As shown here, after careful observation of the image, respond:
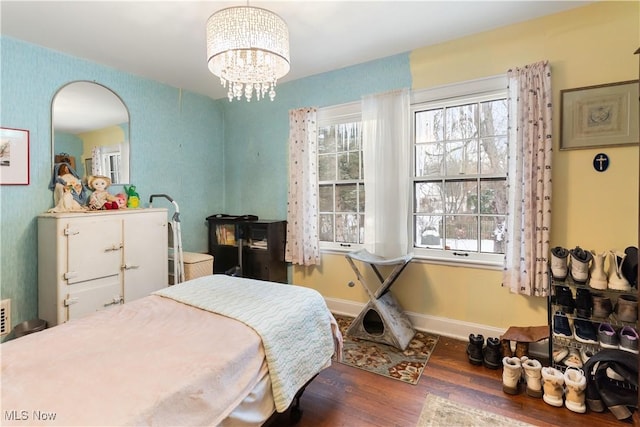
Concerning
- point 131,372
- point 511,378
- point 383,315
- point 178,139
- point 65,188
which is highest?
point 178,139

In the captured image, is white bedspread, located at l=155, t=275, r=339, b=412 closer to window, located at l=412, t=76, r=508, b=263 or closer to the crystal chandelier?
the crystal chandelier

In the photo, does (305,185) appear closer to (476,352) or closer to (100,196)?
(100,196)

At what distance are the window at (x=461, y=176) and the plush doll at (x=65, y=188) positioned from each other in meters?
3.14

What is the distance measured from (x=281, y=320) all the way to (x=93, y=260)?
1.96m

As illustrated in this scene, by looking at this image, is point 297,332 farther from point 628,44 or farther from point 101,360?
point 628,44

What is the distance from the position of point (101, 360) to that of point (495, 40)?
131 inches

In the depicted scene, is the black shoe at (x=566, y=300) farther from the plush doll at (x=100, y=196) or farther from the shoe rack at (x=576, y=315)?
the plush doll at (x=100, y=196)

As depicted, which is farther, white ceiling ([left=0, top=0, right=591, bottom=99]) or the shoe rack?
white ceiling ([left=0, top=0, right=591, bottom=99])

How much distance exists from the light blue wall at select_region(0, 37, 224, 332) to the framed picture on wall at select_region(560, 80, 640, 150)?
339cm

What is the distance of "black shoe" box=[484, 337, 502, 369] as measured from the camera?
7.30 ft

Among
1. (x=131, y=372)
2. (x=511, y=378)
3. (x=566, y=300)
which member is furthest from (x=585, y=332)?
(x=131, y=372)

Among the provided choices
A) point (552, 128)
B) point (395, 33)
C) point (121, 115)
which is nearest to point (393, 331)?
point (552, 128)

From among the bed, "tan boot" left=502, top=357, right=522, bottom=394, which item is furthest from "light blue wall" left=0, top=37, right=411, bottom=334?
"tan boot" left=502, top=357, right=522, bottom=394

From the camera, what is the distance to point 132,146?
3.22 meters
